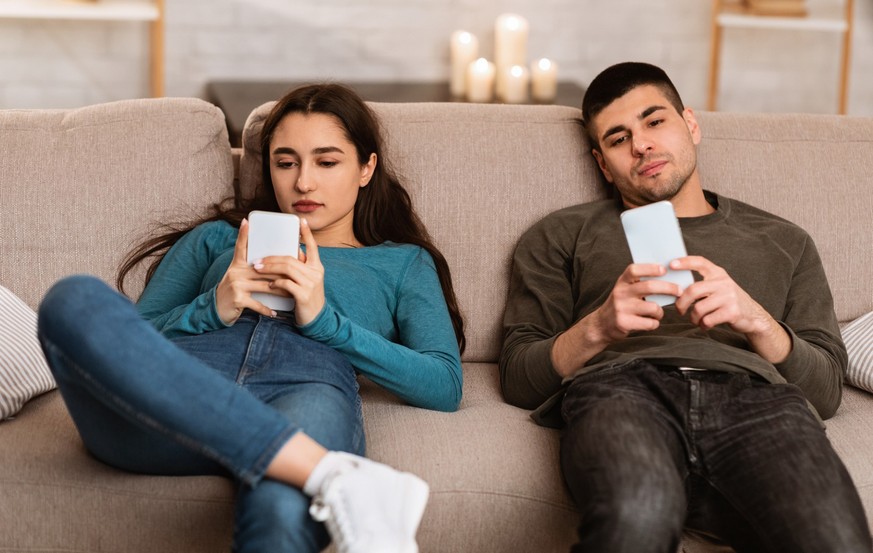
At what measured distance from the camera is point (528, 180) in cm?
218

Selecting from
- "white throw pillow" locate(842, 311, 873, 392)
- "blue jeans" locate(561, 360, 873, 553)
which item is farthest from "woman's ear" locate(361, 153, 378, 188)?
"white throw pillow" locate(842, 311, 873, 392)

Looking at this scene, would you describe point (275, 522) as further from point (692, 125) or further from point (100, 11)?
point (100, 11)

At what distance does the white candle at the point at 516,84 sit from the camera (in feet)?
11.7

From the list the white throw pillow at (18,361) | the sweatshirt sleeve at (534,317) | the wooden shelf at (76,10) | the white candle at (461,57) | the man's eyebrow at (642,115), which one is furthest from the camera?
the white candle at (461,57)

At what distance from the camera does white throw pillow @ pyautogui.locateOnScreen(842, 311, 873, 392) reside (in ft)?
6.52

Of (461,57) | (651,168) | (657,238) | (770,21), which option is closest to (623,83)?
(651,168)

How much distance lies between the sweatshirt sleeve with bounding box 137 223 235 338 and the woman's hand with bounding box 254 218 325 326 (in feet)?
0.56

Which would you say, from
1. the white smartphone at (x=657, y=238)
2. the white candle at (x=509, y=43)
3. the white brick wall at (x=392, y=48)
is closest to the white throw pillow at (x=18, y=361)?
the white smartphone at (x=657, y=238)

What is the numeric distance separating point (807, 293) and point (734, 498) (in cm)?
54

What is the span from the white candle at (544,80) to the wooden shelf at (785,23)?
24.6 inches

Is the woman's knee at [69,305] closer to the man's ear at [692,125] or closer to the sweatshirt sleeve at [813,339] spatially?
the sweatshirt sleeve at [813,339]

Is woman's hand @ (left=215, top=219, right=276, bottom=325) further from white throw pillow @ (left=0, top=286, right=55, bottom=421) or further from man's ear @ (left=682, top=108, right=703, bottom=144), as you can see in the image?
man's ear @ (left=682, top=108, right=703, bottom=144)

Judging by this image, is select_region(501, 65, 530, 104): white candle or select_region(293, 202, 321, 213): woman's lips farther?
select_region(501, 65, 530, 104): white candle

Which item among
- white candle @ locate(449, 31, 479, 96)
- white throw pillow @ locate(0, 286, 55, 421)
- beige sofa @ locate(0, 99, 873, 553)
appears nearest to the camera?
beige sofa @ locate(0, 99, 873, 553)
